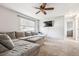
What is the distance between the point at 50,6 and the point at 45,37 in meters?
0.79

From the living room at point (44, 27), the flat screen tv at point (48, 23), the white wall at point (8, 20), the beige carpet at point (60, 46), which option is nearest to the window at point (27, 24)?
the living room at point (44, 27)

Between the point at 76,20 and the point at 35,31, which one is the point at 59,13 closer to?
the point at 76,20

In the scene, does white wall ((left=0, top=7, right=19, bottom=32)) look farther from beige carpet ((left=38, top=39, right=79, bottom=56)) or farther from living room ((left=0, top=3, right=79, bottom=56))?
beige carpet ((left=38, top=39, right=79, bottom=56))

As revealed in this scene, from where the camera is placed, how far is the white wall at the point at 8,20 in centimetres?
224

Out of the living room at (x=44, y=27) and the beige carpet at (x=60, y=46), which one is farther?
the beige carpet at (x=60, y=46)

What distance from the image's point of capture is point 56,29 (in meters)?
2.21

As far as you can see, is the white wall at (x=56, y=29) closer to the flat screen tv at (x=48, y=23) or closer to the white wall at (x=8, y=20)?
the flat screen tv at (x=48, y=23)

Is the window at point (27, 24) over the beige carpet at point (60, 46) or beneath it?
over

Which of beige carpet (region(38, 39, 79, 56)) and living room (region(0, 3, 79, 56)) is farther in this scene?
beige carpet (region(38, 39, 79, 56))

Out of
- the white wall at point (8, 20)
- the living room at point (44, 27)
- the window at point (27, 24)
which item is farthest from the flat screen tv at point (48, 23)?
the white wall at point (8, 20)

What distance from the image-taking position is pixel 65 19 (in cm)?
217

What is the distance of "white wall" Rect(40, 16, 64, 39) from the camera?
7.03ft

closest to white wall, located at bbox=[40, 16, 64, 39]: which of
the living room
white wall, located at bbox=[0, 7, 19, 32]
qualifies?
the living room

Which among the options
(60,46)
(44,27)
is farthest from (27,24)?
(60,46)
